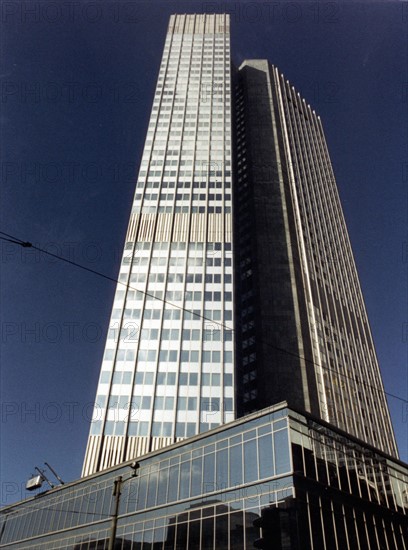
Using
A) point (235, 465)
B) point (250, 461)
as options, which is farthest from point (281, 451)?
point (235, 465)

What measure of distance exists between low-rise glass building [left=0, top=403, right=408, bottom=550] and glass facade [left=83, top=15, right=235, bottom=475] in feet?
61.6

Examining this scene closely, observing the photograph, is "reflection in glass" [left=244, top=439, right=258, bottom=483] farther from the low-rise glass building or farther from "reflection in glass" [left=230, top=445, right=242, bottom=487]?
"reflection in glass" [left=230, top=445, right=242, bottom=487]

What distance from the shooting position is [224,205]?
84312mm

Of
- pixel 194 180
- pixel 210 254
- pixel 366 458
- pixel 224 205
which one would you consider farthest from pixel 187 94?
pixel 366 458

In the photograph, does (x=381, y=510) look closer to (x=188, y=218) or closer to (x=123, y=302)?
(x=123, y=302)

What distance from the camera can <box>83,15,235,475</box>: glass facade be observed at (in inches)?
2368

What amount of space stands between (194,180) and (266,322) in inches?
1292

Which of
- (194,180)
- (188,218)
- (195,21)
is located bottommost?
(188,218)

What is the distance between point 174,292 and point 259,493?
1831 inches

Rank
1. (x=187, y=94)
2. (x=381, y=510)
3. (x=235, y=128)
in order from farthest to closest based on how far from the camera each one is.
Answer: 1. (x=235, y=128)
2. (x=187, y=94)
3. (x=381, y=510)

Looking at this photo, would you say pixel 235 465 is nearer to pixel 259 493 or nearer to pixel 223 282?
pixel 259 493

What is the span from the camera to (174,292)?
73.2m

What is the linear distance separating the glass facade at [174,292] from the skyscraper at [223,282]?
215mm

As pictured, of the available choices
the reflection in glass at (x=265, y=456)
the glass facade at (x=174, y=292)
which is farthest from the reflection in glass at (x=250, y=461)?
the glass facade at (x=174, y=292)
